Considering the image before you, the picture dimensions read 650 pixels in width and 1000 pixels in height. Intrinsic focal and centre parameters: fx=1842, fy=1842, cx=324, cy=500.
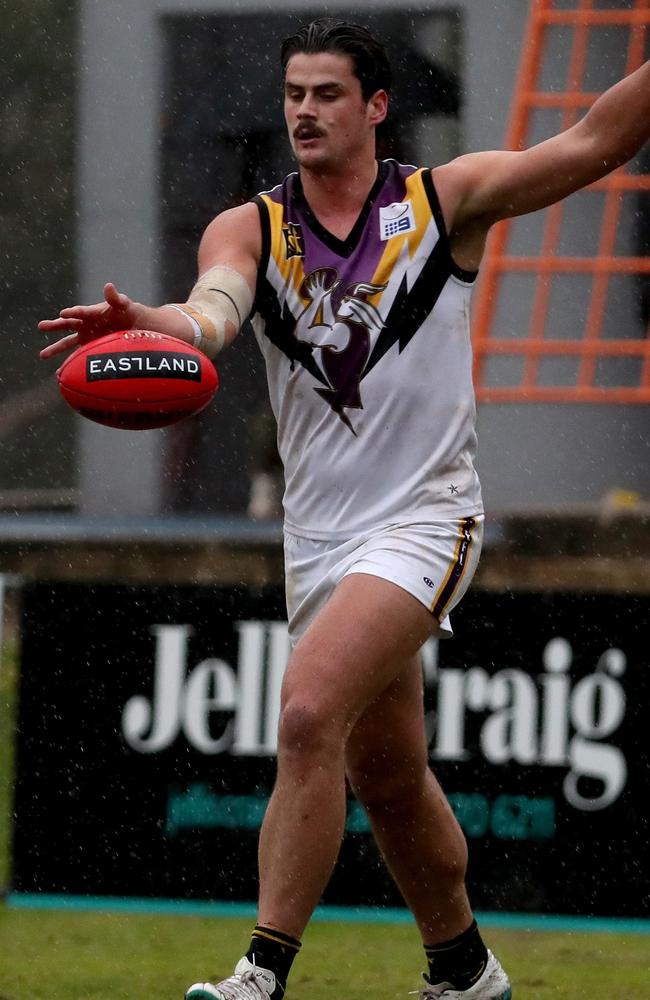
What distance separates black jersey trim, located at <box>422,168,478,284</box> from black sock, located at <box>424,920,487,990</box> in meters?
1.60

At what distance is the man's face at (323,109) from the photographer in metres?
4.39

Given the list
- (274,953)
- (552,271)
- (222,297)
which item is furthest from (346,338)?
(552,271)

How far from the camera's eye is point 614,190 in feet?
31.8

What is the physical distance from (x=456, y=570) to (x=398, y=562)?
0.19m

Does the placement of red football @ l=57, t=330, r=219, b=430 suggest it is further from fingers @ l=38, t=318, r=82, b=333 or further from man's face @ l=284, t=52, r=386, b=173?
man's face @ l=284, t=52, r=386, b=173

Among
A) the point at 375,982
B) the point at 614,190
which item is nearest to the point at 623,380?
the point at 614,190

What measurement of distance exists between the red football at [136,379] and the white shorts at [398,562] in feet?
1.75

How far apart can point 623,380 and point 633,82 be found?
581cm

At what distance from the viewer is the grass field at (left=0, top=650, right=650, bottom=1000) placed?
17.0 feet

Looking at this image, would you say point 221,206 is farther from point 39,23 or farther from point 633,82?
point 633,82

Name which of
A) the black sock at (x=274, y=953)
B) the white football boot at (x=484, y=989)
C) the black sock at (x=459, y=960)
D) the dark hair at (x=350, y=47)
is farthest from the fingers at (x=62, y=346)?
the white football boot at (x=484, y=989)

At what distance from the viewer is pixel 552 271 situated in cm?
964

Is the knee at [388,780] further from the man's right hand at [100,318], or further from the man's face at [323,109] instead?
the man's face at [323,109]

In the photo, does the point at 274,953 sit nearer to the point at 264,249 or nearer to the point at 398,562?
the point at 398,562
